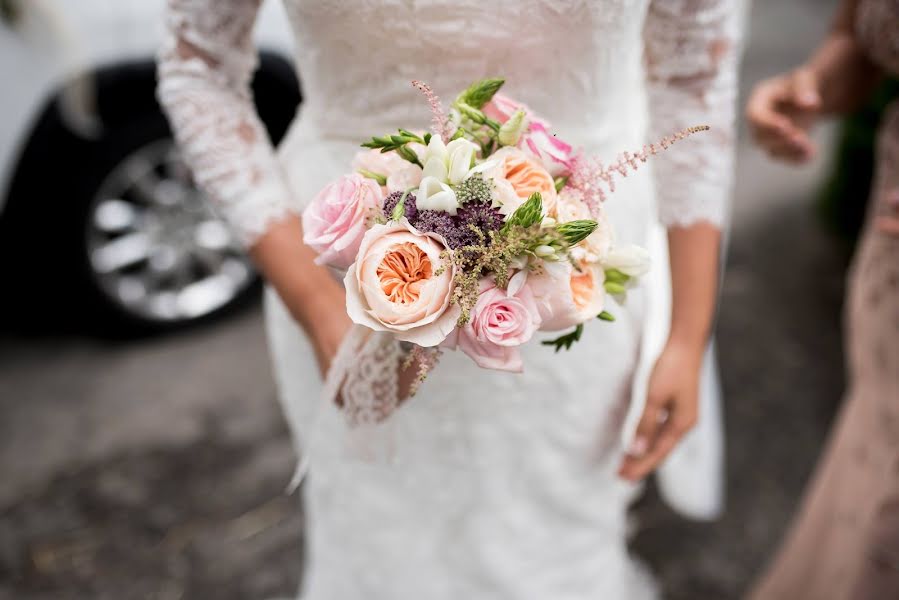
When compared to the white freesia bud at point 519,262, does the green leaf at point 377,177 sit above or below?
above

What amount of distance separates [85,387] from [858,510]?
2538 mm

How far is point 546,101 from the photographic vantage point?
114 centimetres

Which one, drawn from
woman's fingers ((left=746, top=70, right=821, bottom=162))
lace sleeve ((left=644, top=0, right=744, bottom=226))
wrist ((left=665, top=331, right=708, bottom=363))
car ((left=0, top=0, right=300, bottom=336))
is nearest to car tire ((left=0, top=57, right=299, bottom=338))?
car ((left=0, top=0, right=300, bottom=336))

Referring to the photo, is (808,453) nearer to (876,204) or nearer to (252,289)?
(876,204)

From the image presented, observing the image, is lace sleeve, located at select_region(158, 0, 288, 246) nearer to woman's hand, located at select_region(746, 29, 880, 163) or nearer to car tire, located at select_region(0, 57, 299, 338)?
woman's hand, located at select_region(746, 29, 880, 163)

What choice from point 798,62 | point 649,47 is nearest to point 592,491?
point 649,47

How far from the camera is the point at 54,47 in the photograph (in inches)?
98.4

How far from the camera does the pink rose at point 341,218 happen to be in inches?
32.6

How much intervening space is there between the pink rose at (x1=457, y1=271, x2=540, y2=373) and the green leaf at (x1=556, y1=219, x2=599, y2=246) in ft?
0.20

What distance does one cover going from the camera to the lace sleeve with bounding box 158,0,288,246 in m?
1.11

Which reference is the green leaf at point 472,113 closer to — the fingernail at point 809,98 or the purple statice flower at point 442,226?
the purple statice flower at point 442,226

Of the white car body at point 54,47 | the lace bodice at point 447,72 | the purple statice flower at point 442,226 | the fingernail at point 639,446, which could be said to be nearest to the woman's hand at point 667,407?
the fingernail at point 639,446

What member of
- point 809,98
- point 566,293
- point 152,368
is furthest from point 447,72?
point 152,368

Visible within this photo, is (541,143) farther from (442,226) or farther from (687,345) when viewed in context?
(687,345)
